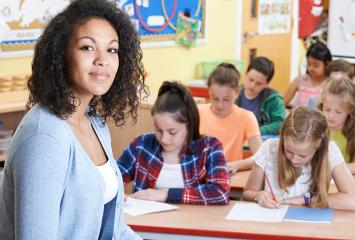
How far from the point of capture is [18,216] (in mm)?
1365

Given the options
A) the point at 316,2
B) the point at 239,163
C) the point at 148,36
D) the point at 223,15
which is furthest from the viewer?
the point at 316,2

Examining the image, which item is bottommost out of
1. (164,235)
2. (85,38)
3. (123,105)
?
(164,235)

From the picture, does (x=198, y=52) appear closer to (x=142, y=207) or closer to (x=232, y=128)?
(x=232, y=128)

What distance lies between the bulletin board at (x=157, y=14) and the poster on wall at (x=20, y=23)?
84cm

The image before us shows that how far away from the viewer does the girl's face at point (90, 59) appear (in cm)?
150

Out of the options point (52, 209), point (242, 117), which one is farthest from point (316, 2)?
point (52, 209)

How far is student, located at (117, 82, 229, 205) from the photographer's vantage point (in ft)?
9.00

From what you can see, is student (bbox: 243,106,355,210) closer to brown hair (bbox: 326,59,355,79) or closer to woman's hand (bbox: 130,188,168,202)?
woman's hand (bbox: 130,188,168,202)

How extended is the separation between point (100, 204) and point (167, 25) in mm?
4250

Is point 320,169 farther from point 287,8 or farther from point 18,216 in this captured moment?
point 287,8

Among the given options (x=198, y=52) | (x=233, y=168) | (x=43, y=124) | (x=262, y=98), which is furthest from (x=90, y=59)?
(x=198, y=52)

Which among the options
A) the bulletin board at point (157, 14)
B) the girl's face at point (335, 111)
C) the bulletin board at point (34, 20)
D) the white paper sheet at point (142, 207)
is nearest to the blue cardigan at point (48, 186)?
the white paper sheet at point (142, 207)

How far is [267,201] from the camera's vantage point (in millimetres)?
2693

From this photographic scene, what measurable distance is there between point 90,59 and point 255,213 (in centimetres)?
133
